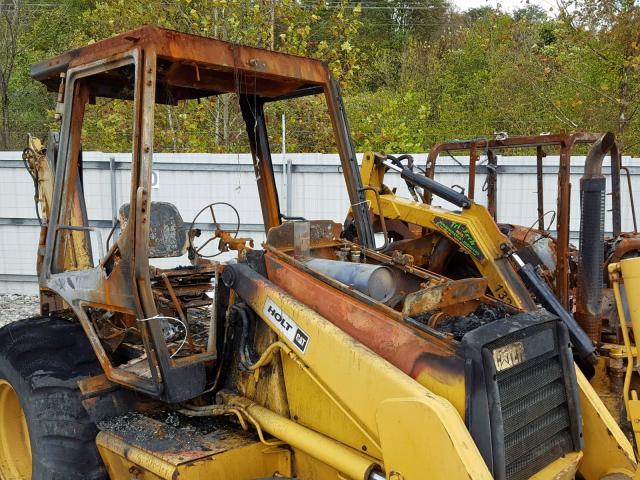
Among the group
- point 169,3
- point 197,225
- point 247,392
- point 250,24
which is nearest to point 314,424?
point 247,392

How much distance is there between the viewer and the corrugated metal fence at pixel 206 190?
31.9 feet

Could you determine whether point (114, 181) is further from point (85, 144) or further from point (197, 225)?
point (85, 144)

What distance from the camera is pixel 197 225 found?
9.74 metres

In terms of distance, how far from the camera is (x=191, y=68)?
3461 mm

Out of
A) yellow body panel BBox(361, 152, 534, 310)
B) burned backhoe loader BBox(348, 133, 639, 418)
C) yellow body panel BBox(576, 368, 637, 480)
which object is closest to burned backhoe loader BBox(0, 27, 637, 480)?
yellow body panel BBox(576, 368, 637, 480)

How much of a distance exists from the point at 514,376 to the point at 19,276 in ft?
29.8

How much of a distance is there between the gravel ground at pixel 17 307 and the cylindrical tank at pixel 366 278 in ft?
21.2

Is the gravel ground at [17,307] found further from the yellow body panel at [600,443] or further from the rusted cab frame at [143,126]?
the yellow body panel at [600,443]

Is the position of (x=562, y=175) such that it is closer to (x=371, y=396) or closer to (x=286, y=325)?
(x=286, y=325)

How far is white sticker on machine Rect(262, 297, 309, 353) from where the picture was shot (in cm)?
288

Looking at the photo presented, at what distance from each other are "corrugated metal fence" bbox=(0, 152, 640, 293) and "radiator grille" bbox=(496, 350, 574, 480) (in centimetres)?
694

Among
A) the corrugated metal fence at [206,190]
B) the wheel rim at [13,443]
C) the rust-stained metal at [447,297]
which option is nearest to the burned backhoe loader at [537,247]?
the rust-stained metal at [447,297]

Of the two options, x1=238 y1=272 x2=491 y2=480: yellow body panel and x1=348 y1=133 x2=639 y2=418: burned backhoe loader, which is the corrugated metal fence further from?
x1=238 y1=272 x2=491 y2=480: yellow body panel

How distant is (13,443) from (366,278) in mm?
2451
